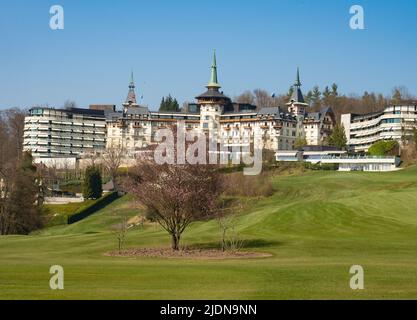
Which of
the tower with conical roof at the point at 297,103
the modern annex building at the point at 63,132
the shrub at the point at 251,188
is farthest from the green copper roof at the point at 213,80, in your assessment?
the shrub at the point at 251,188

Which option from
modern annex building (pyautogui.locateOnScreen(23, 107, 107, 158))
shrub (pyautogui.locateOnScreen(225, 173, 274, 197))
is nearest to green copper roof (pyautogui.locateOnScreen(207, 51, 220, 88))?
modern annex building (pyautogui.locateOnScreen(23, 107, 107, 158))

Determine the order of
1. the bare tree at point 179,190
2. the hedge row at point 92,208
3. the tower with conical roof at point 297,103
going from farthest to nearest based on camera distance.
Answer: the tower with conical roof at point 297,103, the hedge row at point 92,208, the bare tree at point 179,190

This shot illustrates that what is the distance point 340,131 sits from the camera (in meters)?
158

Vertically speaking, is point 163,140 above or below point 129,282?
above

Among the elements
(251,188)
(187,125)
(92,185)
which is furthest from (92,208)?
(187,125)

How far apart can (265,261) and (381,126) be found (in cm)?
12863

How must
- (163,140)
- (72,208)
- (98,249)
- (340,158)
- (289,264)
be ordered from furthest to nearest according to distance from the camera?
(340,158)
(72,208)
(98,249)
(163,140)
(289,264)

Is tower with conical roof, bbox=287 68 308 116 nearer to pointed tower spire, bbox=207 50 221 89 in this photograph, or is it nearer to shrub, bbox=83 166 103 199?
pointed tower spire, bbox=207 50 221 89

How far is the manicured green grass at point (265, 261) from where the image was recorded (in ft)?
74.8

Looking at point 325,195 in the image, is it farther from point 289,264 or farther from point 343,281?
point 343,281

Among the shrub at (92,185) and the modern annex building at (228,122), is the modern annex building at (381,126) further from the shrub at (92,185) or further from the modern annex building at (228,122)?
the shrub at (92,185)

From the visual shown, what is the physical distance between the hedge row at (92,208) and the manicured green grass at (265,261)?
266 inches
